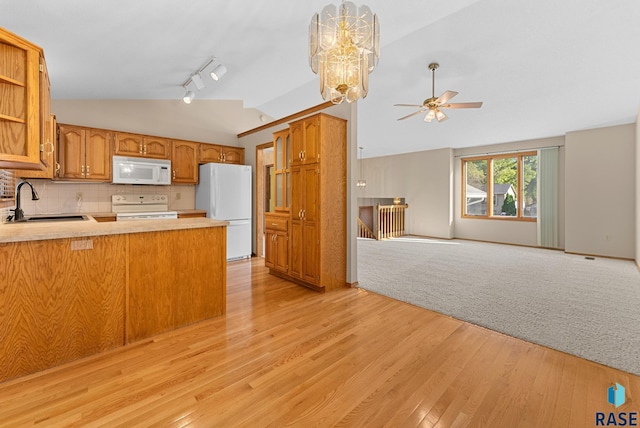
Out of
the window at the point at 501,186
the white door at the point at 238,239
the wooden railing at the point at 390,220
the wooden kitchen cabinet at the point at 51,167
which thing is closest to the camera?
the wooden kitchen cabinet at the point at 51,167

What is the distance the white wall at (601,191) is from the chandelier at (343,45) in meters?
5.83

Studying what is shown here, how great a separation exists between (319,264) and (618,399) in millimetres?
2533

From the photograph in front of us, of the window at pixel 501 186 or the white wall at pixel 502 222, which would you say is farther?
the window at pixel 501 186

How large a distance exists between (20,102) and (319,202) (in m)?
2.59

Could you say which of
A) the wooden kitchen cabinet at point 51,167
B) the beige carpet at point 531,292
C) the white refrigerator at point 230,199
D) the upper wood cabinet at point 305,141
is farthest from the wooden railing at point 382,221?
the wooden kitchen cabinet at point 51,167

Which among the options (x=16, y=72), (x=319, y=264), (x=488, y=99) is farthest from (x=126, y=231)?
(x=488, y=99)

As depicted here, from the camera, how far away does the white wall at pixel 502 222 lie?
621 centimetres

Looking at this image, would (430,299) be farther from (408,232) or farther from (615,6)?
(408,232)

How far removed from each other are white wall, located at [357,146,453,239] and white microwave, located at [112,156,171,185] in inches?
217

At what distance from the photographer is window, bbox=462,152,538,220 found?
6770mm

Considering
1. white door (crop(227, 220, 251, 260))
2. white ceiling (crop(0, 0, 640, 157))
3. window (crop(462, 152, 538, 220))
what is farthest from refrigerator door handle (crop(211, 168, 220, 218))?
window (crop(462, 152, 538, 220))

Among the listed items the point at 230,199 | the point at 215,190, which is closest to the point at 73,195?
the point at 215,190

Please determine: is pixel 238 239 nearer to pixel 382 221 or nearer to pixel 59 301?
pixel 59 301

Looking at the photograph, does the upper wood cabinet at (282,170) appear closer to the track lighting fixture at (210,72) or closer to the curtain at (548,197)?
the track lighting fixture at (210,72)
